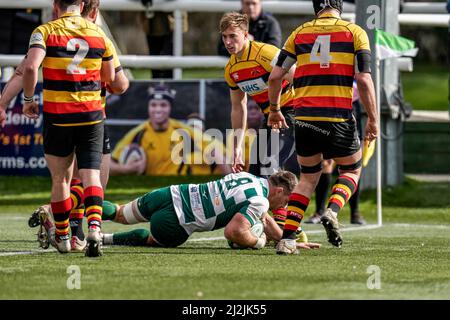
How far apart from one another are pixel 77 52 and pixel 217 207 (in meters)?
1.64

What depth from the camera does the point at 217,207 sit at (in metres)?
9.23

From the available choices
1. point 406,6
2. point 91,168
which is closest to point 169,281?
point 91,168

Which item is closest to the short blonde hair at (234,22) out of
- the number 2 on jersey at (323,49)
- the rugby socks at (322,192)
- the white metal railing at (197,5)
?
the number 2 on jersey at (323,49)

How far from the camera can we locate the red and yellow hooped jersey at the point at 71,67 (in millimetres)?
8648

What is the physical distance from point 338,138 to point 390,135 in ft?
22.7

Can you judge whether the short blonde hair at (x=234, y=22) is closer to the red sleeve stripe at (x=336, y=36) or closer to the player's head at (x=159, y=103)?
the red sleeve stripe at (x=336, y=36)

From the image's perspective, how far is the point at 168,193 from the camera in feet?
30.8

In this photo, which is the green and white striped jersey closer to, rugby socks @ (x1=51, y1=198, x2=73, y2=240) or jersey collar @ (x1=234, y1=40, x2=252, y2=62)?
rugby socks @ (x1=51, y1=198, x2=73, y2=240)

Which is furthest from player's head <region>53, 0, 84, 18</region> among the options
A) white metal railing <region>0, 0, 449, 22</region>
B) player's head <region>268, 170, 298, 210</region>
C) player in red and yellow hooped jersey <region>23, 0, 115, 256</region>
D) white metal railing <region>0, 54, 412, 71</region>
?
white metal railing <region>0, 0, 449, 22</region>

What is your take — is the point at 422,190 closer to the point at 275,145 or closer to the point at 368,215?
the point at 368,215

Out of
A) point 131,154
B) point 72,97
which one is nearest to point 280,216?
point 72,97

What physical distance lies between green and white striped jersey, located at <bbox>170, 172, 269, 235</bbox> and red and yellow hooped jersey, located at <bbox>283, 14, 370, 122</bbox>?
711mm

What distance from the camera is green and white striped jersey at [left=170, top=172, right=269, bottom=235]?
9188 mm

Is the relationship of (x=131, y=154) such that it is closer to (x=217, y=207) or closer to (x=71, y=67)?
(x=217, y=207)
